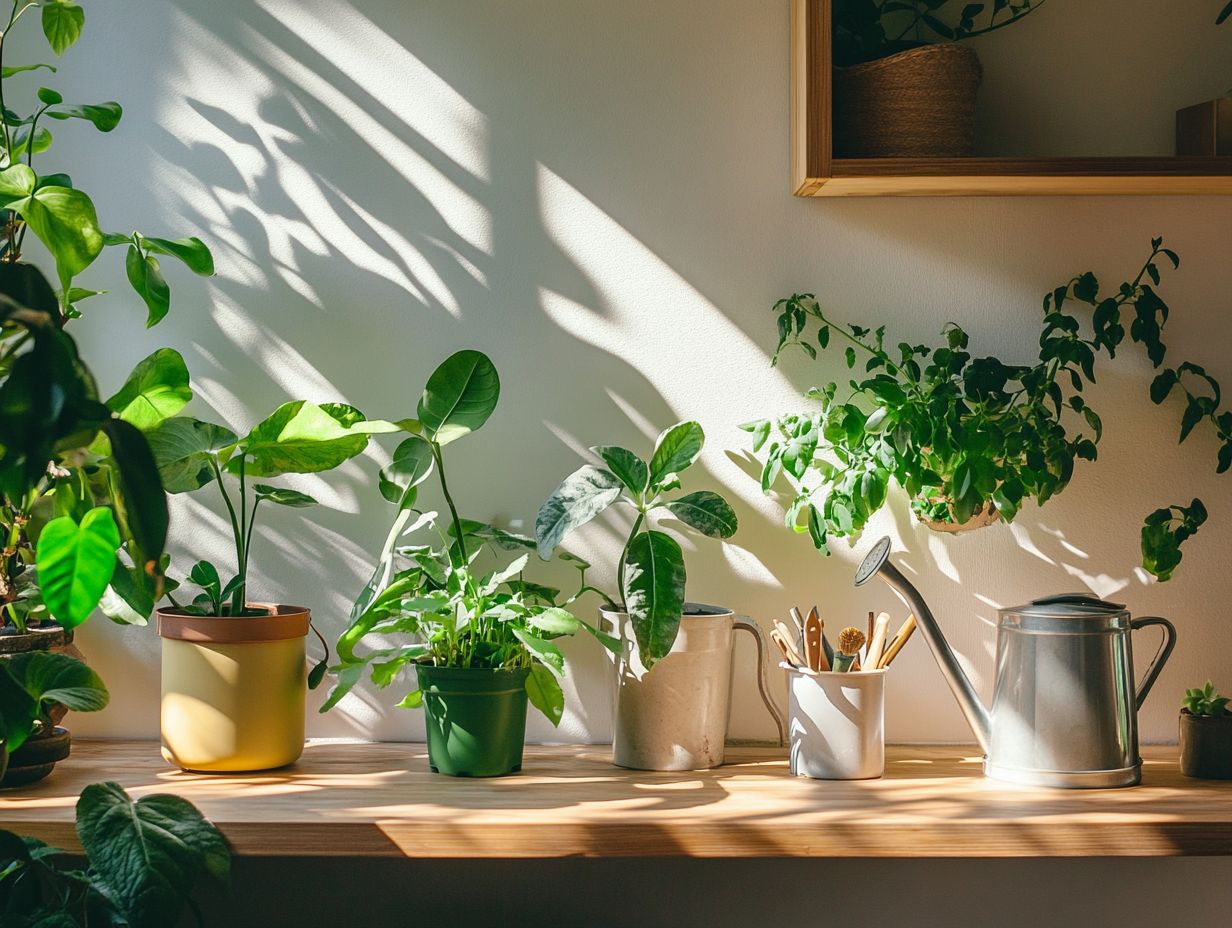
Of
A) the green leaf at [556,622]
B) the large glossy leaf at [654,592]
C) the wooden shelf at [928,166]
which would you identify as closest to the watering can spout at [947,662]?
the large glossy leaf at [654,592]

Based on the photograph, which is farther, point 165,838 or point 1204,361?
point 1204,361

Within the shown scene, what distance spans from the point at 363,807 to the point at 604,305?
2.53ft

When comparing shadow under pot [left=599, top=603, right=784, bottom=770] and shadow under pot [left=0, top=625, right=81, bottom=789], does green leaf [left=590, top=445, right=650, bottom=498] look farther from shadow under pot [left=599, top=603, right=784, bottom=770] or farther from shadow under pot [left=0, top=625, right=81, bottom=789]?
shadow under pot [left=0, top=625, right=81, bottom=789]

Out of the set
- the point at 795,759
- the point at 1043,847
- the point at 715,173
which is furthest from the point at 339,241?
the point at 1043,847

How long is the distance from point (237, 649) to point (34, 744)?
0.85 feet

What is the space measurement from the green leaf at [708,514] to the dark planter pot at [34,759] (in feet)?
2.69

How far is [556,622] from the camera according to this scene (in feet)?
4.22

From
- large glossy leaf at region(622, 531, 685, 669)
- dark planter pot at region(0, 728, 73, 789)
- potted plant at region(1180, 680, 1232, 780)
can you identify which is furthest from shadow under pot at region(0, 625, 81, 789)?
potted plant at region(1180, 680, 1232, 780)

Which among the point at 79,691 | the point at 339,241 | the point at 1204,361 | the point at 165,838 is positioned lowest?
the point at 165,838

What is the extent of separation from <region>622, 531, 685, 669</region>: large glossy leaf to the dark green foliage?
75 cm

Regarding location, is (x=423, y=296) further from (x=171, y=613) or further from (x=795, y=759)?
(x=795, y=759)

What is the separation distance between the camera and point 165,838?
1069 millimetres

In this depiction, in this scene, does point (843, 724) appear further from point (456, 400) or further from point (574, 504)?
point (456, 400)

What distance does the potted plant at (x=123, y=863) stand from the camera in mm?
1000
